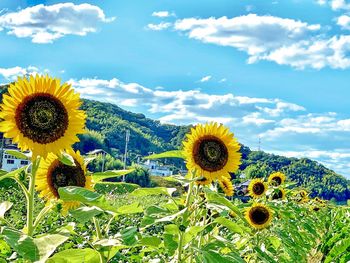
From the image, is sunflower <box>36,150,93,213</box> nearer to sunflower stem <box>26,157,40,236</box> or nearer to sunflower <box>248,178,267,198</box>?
sunflower stem <box>26,157,40,236</box>

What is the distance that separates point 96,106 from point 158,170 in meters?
57.4

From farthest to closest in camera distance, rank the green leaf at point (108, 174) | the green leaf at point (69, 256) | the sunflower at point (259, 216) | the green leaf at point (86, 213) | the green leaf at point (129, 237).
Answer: the sunflower at point (259, 216) → the green leaf at point (129, 237) → the green leaf at point (108, 174) → the green leaf at point (69, 256) → the green leaf at point (86, 213)

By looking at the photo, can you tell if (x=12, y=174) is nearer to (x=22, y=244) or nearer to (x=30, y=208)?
(x=30, y=208)

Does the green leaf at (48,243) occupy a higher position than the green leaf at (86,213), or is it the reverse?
the green leaf at (86,213)

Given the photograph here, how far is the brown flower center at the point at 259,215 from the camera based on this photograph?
573 cm

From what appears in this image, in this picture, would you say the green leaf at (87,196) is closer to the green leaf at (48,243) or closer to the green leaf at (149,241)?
the green leaf at (48,243)

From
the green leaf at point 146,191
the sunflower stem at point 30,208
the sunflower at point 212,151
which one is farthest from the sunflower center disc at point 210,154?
the sunflower stem at point 30,208

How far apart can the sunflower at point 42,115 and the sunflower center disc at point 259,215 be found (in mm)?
3319

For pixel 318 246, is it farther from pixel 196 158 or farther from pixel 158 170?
pixel 158 170

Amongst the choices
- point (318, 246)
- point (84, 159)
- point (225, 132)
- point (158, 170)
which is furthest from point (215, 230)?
point (158, 170)

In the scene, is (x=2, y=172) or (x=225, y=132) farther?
(x=225, y=132)

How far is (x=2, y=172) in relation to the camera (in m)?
2.43

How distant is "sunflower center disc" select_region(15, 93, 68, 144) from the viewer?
269 centimetres

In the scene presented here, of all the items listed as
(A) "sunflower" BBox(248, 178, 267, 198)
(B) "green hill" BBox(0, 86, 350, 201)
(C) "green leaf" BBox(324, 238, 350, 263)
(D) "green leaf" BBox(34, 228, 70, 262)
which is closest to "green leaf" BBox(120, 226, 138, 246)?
(D) "green leaf" BBox(34, 228, 70, 262)
